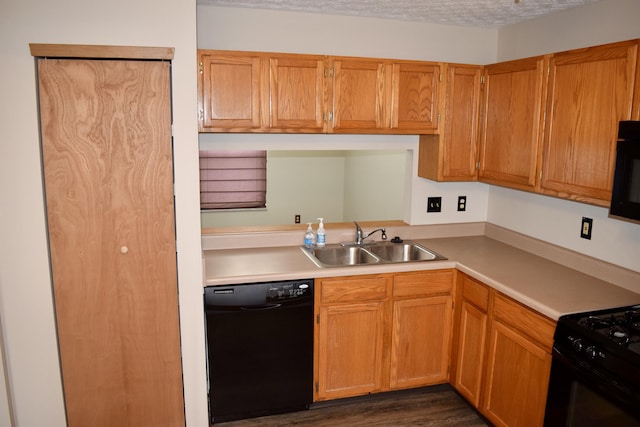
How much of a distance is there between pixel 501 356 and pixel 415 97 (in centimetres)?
163

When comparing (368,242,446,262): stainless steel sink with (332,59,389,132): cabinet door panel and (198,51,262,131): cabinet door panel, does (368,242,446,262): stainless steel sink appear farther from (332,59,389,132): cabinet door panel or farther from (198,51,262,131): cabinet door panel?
(198,51,262,131): cabinet door panel

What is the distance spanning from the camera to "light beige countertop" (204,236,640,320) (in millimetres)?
2412

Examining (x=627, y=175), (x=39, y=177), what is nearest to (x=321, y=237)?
(x=39, y=177)

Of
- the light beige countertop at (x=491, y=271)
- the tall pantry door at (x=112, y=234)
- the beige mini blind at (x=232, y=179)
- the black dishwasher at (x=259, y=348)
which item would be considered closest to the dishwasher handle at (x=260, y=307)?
the black dishwasher at (x=259, y=348)

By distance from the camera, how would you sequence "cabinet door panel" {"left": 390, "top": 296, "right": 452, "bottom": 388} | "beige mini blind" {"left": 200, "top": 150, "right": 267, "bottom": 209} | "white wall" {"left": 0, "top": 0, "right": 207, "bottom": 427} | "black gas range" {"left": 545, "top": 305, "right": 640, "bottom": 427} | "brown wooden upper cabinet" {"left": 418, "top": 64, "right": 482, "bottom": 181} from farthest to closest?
"beige mini blind" {"left": 200, "top": 150, "right": 267, "bottom": 209}, "brown wooden upper cabinet" {"left": 418, "top": 64, "right": 482, "bottom": 181}, "cabinet door panel" {"left": 390, "top": 296, "right": 452, "bottom": 388}, "white wall" {"left": 0, "top": 0, "right": 207, "bottom": 427}, "black gas range" {"left": 545, "top": 305, "right": 640, "bottom": 427}

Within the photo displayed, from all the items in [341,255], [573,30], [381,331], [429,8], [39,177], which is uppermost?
[429,8]

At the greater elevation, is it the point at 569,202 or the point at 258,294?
the point at 569,202

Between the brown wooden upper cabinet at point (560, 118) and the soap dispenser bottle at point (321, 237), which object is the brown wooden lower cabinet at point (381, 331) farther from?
the brown wooden upper cabinet at point (560, 118)

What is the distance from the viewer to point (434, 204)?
3623mm

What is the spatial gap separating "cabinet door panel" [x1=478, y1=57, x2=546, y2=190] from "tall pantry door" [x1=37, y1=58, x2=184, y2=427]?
197 cm

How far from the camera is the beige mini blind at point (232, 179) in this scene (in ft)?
18.9

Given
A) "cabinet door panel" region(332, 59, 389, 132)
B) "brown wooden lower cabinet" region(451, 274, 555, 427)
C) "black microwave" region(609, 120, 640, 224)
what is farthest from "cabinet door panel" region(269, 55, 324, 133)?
"black microwave" region(609, 120, 640, 224)

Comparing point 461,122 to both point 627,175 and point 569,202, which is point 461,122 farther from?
point 627,175

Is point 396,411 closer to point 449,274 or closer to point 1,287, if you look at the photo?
point 449,274
